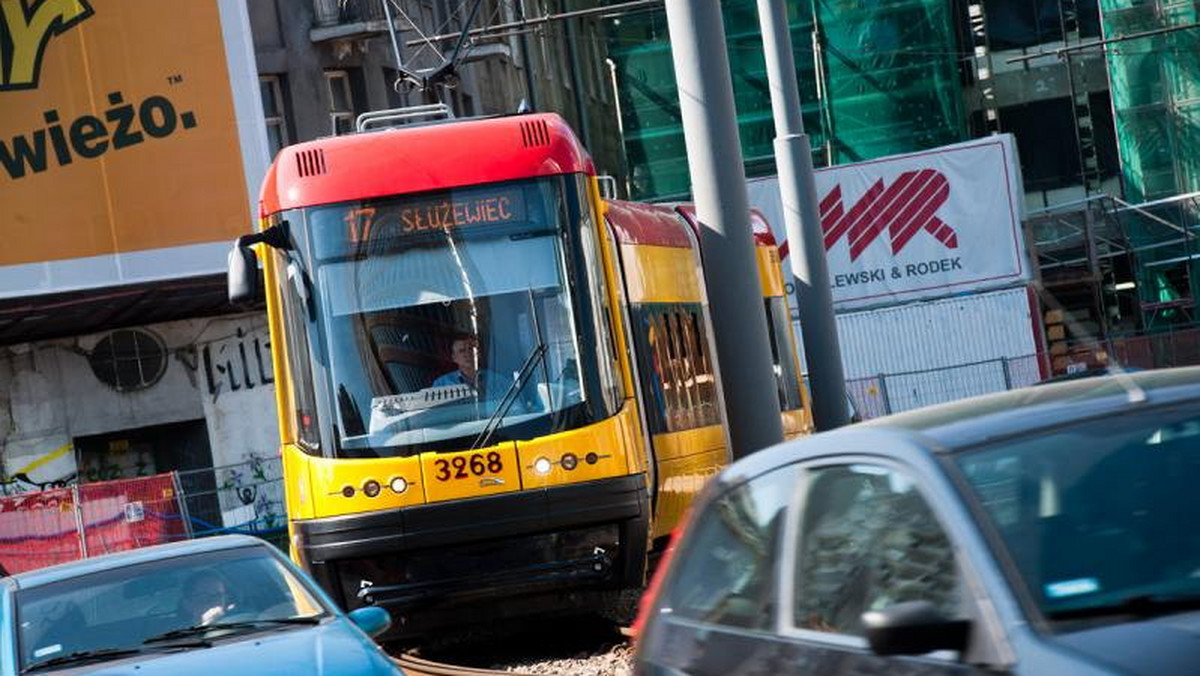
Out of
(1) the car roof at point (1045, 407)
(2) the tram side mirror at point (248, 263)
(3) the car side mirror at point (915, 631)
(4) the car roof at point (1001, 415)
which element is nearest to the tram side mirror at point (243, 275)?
(2) the tram side mirror at point (248, 263)

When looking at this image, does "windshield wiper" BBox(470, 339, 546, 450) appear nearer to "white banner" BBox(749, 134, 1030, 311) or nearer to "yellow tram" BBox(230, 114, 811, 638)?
"yellow tram" BBox(230, 114, 811, 638)

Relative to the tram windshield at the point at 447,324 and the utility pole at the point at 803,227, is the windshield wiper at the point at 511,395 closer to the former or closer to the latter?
the tram windshield at the point at 447,324

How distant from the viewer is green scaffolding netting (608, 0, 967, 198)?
148 ft

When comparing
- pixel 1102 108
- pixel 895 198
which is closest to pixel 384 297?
pixel 895 198

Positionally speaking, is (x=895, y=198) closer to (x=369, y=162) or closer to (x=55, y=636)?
(x=369, y=162)

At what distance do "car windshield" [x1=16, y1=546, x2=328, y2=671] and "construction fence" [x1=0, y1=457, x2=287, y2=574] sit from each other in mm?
17213

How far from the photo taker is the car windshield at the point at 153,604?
30.8 feet

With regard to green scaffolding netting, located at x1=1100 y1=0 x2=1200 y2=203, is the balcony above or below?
above

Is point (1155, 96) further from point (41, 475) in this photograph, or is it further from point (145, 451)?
point (41, 475)

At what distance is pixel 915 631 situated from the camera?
186 inches

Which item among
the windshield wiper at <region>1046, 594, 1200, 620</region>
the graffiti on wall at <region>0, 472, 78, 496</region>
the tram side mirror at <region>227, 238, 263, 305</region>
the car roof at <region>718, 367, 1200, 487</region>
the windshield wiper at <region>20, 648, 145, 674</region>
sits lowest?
the graffiti on wall at <region>0, 472, 78, 496</region>

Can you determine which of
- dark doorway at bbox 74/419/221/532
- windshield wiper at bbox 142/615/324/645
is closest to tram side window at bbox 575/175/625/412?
windshield wiper at bbox 142/615/324/645

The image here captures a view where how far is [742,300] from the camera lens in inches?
612

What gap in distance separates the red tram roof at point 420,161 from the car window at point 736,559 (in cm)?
866
